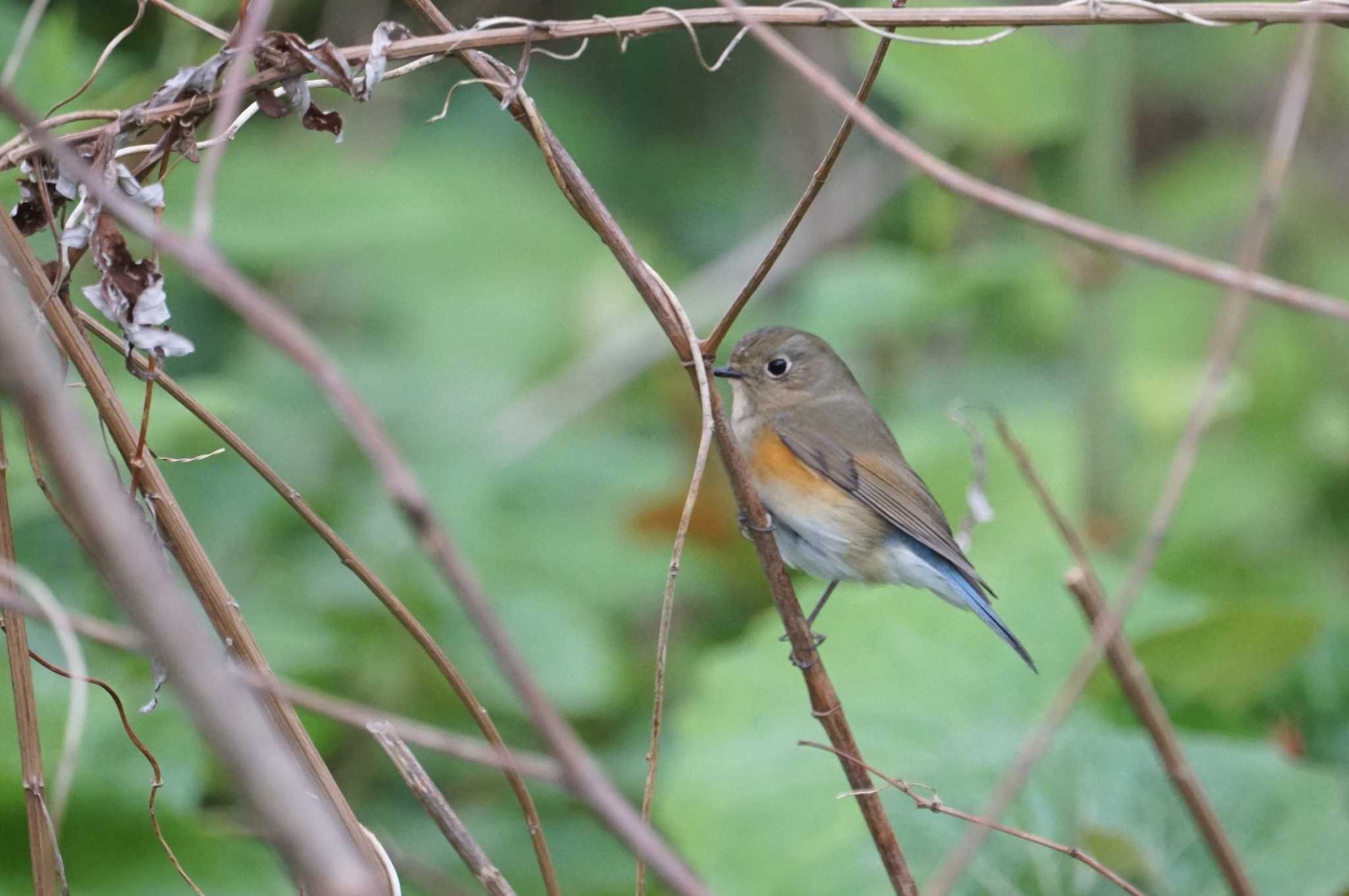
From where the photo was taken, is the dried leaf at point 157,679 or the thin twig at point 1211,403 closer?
the dried leaf at point 157,679

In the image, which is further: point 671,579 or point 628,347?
point 628,347

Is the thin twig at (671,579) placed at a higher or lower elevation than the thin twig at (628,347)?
lower

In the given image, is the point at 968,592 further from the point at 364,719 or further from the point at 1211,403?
the point at 364,719

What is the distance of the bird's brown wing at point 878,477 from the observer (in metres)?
3.44

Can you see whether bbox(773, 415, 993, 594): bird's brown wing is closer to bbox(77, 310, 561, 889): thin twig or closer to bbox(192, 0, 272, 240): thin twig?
bbox(77, 310, 561, 889): thin twig

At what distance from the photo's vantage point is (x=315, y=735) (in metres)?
2.93

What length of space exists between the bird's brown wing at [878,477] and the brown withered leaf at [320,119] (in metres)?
2.05

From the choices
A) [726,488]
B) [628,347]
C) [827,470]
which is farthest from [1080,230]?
[628,347]

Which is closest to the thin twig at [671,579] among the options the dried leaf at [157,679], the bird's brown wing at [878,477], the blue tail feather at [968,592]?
the dried leaf at [157,679]

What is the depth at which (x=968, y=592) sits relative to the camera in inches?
122

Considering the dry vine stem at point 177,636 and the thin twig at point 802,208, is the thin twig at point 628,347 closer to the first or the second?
the thin twig at point 802,208

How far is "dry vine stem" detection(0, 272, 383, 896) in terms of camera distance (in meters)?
0.69

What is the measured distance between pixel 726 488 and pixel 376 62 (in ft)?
11.3

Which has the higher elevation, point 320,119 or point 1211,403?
point 320,119
